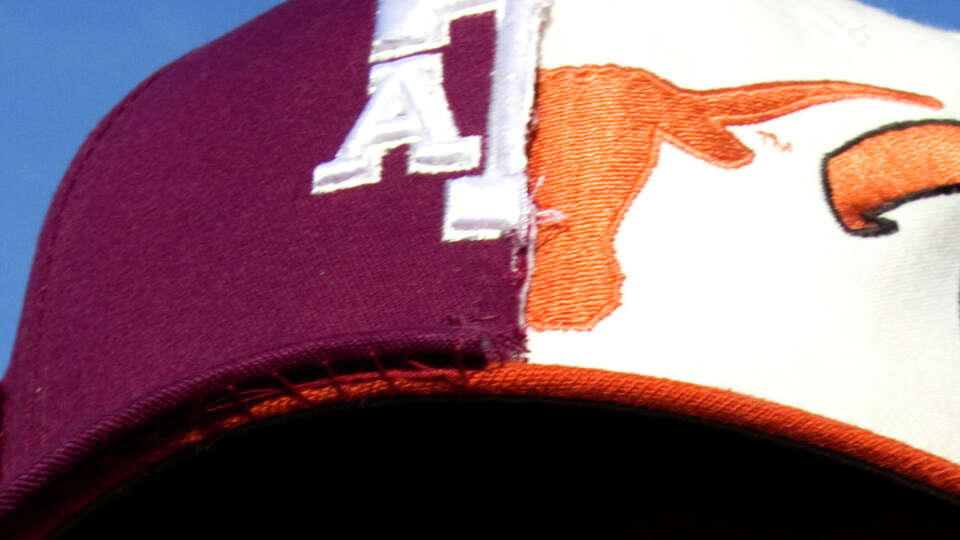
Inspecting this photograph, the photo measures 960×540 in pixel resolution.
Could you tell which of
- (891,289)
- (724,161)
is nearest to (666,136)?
(724,161)

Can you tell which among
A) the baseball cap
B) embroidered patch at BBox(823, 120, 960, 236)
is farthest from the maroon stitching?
embroidered patch at BBox(823, 120, 960, 236)

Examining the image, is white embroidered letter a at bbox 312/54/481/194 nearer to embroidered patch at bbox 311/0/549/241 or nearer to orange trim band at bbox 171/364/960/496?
embroidered patch at bbox 311/0/549/241

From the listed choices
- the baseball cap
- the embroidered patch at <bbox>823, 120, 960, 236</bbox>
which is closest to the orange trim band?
the baseball cap

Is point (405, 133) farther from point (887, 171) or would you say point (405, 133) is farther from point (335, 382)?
point (887, 171)

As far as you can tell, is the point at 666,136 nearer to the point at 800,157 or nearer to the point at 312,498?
the point at 800,157

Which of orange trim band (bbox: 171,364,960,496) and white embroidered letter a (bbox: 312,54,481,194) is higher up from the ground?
white embroidered letter a (bbox: 312,54,481,194)

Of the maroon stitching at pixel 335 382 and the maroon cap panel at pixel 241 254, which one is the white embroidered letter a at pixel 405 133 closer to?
the maroon cap panel at pixel 241 254

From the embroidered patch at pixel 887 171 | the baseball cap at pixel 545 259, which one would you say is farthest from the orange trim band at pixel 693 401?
the embroidered patch at pixel 887 171

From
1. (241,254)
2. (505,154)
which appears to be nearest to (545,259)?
(505,154)
